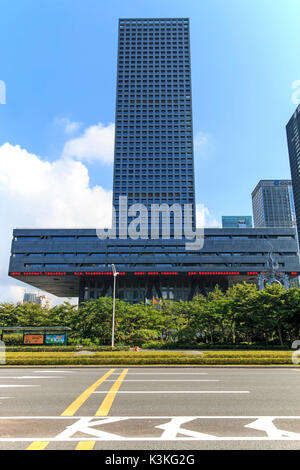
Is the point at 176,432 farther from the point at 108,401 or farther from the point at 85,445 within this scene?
the point at 108,401

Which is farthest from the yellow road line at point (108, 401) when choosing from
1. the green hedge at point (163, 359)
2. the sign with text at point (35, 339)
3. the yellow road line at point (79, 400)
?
the sign with text at point (35, 339)

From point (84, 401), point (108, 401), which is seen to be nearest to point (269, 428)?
point (108, 401)

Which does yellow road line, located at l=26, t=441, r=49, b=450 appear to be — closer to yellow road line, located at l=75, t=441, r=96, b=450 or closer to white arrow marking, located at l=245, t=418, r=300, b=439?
yellow road line, located at l=75, t=441, r=96, b=450

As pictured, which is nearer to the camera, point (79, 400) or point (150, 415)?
point (150, 415)

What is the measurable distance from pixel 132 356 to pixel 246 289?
25491 mm

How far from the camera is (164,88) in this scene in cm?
12725

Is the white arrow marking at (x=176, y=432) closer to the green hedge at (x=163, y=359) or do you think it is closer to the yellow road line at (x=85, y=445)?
the yellow road line at (x=85, y=445)

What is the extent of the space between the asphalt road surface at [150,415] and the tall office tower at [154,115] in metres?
103

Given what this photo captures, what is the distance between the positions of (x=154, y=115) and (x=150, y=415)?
424ft

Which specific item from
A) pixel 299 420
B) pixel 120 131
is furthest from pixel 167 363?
pixel 120 131

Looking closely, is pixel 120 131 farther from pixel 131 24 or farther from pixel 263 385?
pixel 263 385

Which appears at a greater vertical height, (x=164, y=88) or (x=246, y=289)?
(x=164, y=88)

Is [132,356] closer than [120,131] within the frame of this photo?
Yes

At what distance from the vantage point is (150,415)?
7840 millimetres
